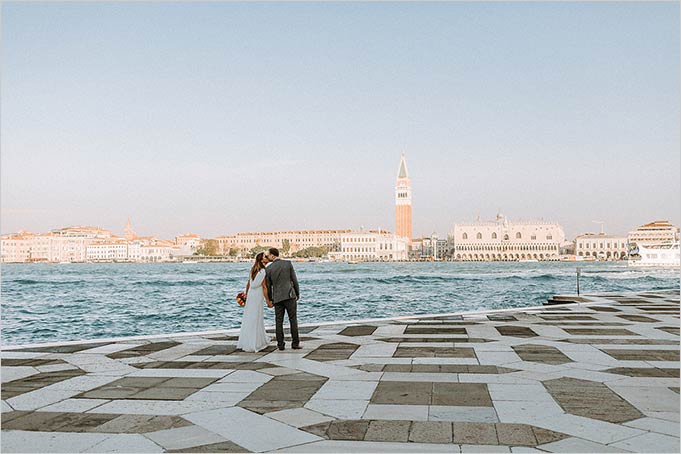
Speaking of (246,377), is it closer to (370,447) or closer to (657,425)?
(370,447)

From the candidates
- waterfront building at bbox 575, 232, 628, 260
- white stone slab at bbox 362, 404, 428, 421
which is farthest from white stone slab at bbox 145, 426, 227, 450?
waterfront building at bbox 575, 232, 628, 260

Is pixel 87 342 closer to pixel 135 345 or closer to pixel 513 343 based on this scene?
pixel 135 345

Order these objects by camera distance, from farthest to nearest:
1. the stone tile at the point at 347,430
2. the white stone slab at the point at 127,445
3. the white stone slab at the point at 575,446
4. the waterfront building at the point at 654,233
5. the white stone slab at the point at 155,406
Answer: the waterfront building at the point at 654,233 < the white stone slab at the point at 155,406 < the stone tile at the point at 347,430 < the white stone slab at the point at 127,445 < the white stone slab at the point at 575,446

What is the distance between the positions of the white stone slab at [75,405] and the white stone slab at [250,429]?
99cm

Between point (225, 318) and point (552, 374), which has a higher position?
point (552, 374)

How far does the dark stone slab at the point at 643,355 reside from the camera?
26.2ft

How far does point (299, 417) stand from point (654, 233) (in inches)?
6278

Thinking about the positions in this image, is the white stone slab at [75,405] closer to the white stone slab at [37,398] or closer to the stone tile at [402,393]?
the white stone slab at [37,398]

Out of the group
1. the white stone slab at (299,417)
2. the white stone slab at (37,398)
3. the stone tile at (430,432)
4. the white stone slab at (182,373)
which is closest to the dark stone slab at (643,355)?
the stone tile at (430,432)

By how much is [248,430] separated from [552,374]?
3599 mm

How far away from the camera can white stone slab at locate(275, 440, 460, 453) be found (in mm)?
4387

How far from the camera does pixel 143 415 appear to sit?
538 cm

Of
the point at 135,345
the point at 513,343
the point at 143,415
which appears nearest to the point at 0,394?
the point at 143,415

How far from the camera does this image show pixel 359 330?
37.2 feet
